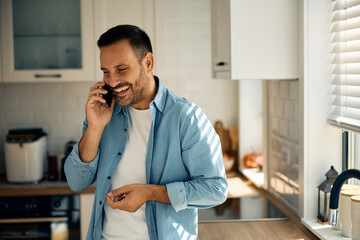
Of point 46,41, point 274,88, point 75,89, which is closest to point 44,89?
point 75,89

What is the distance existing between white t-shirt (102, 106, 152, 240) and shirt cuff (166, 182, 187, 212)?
5.5 inches

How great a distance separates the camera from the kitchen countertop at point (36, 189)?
325 centimetres

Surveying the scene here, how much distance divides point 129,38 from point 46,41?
76.1 inches

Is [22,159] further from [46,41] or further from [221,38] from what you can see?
[221,38]

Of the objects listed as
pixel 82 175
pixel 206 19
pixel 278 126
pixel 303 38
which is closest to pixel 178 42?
pixel 206 19

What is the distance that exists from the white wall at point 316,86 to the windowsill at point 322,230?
0.95 ft

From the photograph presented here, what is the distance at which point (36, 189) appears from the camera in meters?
3.29

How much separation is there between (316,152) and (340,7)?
0.70 metres

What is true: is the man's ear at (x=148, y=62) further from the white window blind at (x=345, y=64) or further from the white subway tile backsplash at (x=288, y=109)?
the white subway tile backsplash at (x=288, y=109)

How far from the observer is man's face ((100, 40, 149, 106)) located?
168 cm

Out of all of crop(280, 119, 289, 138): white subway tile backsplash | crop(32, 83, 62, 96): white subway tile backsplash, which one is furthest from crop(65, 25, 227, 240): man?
crop(32, 83, 62, 96): white subway tile backsplash

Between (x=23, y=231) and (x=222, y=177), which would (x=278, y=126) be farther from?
(x=23, y=231)

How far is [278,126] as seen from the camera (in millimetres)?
2914

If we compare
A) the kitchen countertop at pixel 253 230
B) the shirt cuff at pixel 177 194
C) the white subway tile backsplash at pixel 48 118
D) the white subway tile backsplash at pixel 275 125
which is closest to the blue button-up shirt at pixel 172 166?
the shirt cuff at pixel 177 194
